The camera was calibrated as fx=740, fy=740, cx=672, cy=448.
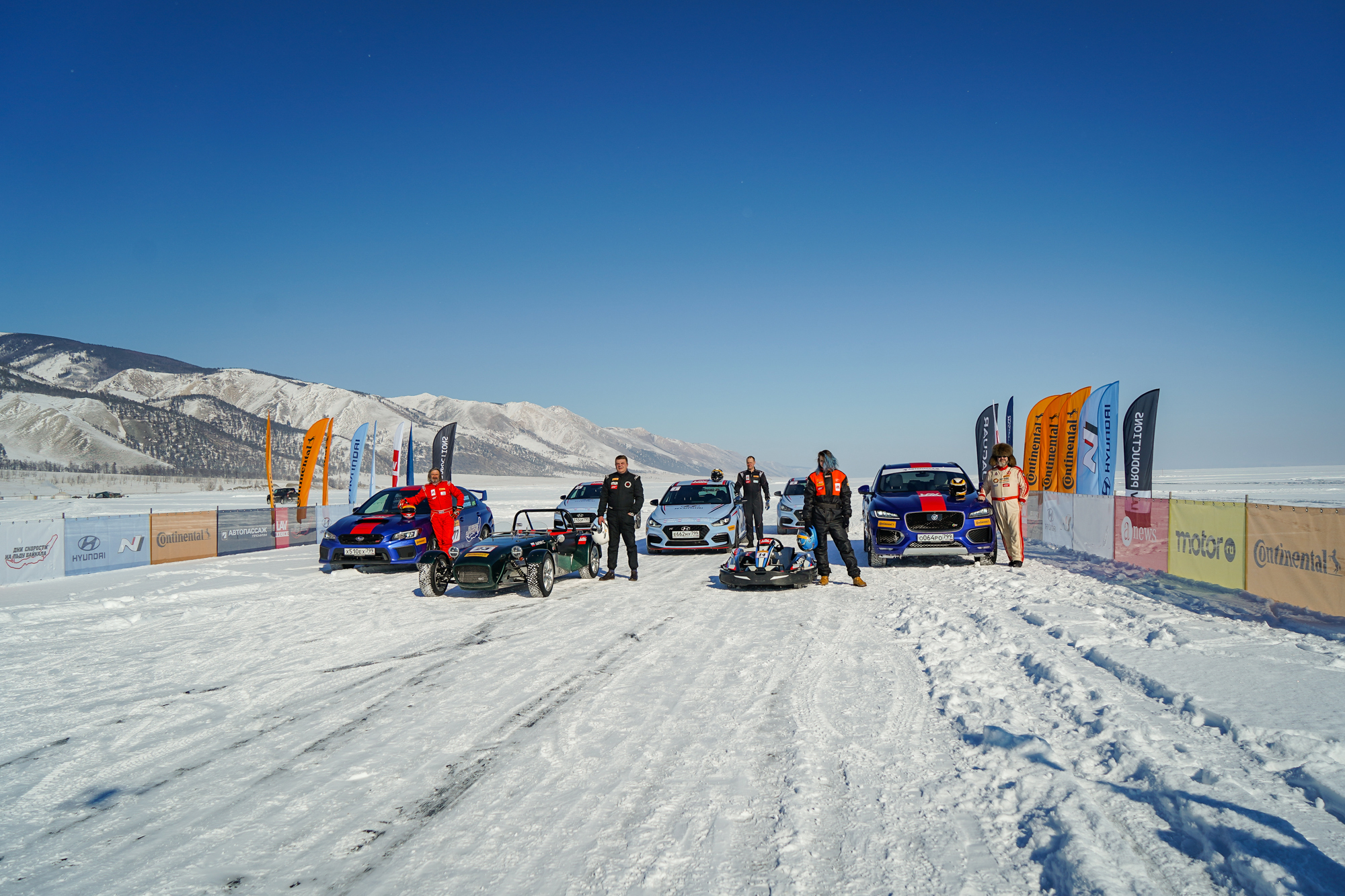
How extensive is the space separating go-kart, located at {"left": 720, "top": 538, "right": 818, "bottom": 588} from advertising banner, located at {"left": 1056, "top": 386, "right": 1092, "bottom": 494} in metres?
12.3

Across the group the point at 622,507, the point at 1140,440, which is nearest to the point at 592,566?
the point at 622,507

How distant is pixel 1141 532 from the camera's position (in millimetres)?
11141

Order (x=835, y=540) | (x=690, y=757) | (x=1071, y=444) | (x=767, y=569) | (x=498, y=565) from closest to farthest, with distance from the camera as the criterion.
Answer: (x=690, y=757), (x=498, y=565), (x=767, y=569), (x=835, y=540), (x=1071, y=444)

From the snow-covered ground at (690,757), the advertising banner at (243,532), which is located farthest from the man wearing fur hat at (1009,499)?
the advertising banner at (243,532)

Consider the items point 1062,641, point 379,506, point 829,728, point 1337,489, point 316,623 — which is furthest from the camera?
point 1337,489

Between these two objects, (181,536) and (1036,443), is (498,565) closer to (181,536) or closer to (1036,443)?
(181,536)

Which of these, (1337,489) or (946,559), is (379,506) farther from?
(1337,489)

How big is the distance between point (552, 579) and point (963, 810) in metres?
7.51

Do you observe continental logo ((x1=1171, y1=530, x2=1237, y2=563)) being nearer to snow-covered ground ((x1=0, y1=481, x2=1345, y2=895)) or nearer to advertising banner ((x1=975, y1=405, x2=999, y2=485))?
snow-covered ground ((x1=0, y1=481, x2=1345, y2=895))

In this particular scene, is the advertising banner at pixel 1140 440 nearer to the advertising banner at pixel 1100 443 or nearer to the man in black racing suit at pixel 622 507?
the advertising banner at pixel 1100 443

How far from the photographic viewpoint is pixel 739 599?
9.52 meters

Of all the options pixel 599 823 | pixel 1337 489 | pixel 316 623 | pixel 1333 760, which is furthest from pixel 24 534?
pixel 1337 489

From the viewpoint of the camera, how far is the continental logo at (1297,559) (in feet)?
23.2

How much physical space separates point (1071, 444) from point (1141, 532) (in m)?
9.40
